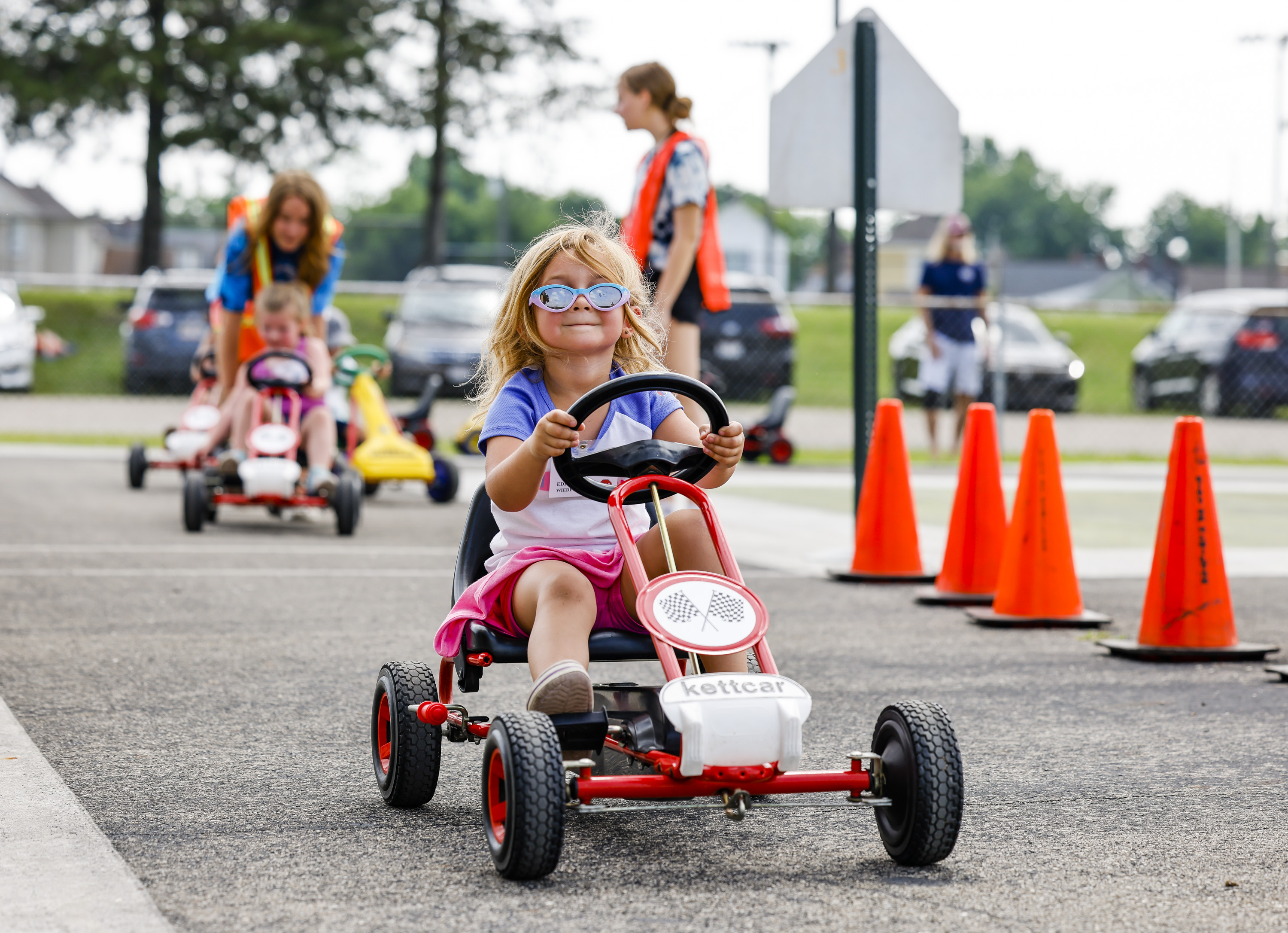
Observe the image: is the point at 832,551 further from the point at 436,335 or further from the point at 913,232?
the point at 913,232

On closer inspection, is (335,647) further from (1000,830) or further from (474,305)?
(474,305)

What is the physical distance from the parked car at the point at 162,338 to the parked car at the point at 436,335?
2288 mm

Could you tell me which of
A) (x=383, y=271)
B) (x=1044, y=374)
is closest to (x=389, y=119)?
(x=1044, y=374)

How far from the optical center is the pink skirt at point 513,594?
343 centimetres

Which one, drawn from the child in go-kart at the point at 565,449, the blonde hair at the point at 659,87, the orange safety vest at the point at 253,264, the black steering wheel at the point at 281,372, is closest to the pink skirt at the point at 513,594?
the child in go-kart at the point at 565,449

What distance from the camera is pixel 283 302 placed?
9156 mm

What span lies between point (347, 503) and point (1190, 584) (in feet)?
14.9

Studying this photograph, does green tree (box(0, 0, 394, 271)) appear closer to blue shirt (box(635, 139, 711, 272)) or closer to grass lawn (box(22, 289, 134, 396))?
grass lawn (box(22, 289, 134, 396))

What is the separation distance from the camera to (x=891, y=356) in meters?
21.8

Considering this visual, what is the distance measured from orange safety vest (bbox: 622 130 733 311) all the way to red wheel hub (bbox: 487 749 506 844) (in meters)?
4.14

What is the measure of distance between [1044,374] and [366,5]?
1661 centimetres

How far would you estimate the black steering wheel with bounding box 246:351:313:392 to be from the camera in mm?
8875

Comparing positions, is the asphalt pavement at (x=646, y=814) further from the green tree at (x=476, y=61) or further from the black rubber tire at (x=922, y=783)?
the green tree at (x=476, y=61)

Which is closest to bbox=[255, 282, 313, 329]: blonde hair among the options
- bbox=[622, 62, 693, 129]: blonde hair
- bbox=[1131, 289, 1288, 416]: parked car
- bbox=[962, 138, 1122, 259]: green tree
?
bbox=[622, 62, 693, 129]: blonde hair
